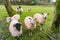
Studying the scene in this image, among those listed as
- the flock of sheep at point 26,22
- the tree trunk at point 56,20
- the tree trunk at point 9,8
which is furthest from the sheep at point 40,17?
the tree trunk at point 9,8

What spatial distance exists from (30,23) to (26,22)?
47 millimetres

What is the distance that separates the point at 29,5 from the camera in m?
1.75

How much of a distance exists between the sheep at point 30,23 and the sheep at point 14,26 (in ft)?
0.25

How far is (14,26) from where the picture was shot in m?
1.68

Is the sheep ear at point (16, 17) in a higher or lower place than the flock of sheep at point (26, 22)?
higher

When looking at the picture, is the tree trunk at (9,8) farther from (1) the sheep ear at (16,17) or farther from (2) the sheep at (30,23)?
(2) the sheep at (30,23)

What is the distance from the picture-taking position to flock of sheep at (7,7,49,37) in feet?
5.54

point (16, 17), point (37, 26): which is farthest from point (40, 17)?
point (16, 17)

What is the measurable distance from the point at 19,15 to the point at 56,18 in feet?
1.29

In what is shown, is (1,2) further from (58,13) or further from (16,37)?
(58,13)

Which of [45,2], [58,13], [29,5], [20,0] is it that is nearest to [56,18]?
[58,13]

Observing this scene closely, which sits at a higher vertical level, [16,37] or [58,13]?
[58,13]

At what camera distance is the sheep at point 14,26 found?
168 cm

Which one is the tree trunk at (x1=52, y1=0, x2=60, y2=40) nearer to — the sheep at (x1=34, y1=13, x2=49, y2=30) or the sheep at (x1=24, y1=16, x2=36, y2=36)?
the sheep at (x1=34, y1=13, x2=49, y2=30)
